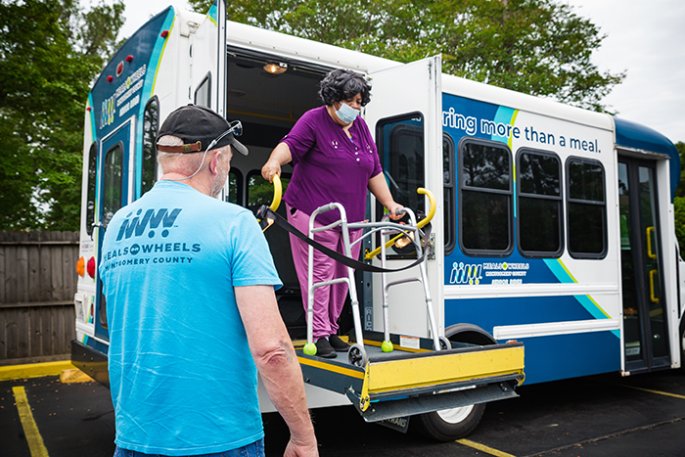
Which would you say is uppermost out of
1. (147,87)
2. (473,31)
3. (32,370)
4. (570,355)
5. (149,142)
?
(473,31)

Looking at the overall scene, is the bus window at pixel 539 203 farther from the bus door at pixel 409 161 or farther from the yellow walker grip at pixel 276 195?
the yellow walker grip at pixel 276 195

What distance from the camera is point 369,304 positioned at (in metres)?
4.66

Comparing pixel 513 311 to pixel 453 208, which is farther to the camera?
pixel 513 311

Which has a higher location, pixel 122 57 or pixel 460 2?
pixel 460 2

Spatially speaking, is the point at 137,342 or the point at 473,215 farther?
the point at 473,215

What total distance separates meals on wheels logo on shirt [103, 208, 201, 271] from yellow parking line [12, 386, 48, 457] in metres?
3.62

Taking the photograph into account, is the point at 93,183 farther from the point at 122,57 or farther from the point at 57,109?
the point at 57,109

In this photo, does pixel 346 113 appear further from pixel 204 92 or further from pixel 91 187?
pixel 91 187

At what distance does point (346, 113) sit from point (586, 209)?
3.15 metres

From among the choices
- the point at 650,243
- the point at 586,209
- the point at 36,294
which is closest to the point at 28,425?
the point at 36,294

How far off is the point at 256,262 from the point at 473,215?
378cm

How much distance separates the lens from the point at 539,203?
5.75 metres

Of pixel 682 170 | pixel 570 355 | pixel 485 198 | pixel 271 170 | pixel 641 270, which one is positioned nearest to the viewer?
pixel 271 170

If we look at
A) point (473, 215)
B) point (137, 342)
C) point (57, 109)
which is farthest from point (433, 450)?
point (57, 109)
